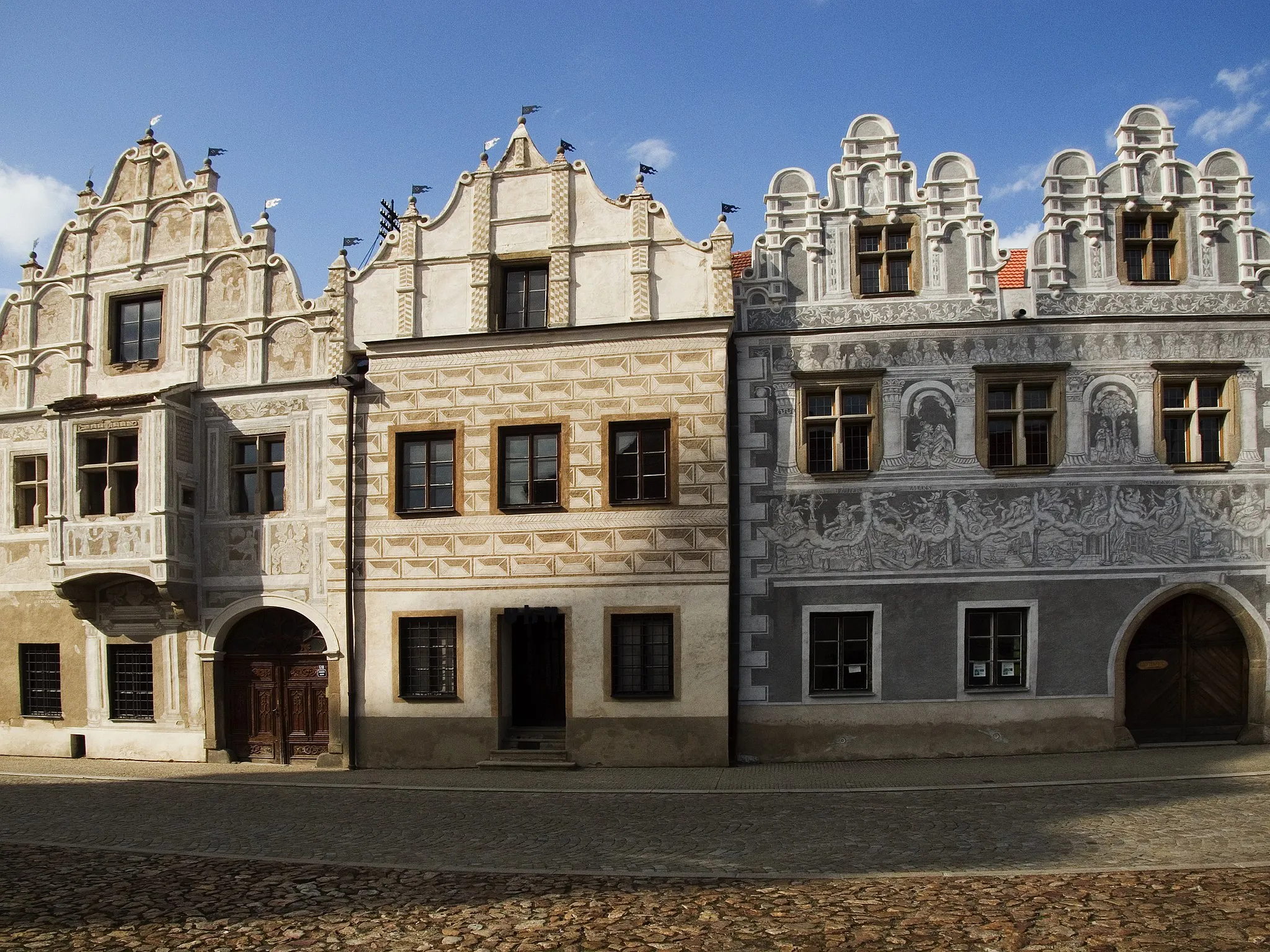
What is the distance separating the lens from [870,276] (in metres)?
19.3

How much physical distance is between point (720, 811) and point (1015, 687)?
6995 mm

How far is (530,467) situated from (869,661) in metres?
7.09

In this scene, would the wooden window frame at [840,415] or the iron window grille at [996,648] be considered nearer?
the iron window grille at [996,648]

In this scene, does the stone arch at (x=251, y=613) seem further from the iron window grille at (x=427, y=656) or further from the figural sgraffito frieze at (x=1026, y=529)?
the figural sgraffito frieze at (x=1026, y=529)

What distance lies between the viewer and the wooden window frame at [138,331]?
2181 cm

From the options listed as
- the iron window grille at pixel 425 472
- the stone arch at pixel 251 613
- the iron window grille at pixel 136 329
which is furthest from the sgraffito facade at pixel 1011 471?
the iron window grille at pixel 136 329

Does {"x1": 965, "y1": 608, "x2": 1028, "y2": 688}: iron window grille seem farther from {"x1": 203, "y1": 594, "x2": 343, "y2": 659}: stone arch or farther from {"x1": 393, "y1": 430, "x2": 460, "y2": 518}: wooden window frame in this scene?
{"x1": 203, "y1": 594, "x2": 343, "y2": 659}: stone arch

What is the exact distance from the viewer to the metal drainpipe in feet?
64.1

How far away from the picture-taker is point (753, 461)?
19000 millimetres

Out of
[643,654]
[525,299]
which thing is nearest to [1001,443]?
[643,654]

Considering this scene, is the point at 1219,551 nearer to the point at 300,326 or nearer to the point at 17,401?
the point at 300,326

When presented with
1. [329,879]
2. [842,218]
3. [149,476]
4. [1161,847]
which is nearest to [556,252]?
[842,218]

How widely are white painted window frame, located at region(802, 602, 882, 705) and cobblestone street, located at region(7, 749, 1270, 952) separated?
2.06m

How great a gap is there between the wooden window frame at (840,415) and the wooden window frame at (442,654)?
7.12m
